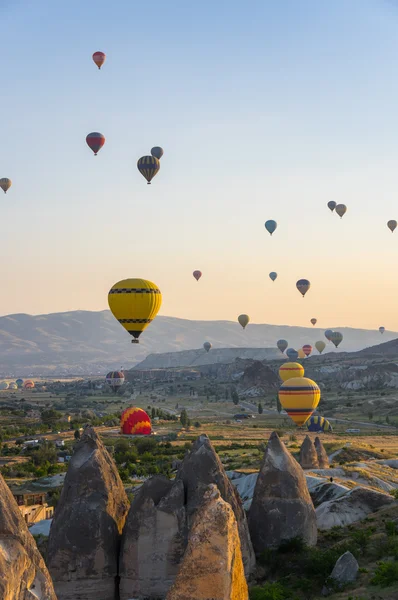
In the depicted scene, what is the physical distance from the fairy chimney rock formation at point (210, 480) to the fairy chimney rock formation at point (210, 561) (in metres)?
10.2

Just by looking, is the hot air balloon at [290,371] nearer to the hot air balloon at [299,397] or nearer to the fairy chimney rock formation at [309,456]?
the hot air balloon at [299,397]

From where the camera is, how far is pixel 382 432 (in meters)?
80.7

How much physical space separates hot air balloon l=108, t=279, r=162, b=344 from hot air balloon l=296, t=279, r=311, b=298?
56.0 m

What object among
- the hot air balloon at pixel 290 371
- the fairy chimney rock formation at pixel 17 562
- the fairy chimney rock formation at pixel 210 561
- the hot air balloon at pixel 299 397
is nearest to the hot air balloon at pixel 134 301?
the hot air balloon at pixel 299 397

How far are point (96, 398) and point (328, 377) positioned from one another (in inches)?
1592

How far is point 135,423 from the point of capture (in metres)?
70.0

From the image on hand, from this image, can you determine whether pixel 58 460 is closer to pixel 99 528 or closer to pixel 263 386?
pixel 99 528

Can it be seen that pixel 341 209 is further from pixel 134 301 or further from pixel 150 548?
pixel 150 548

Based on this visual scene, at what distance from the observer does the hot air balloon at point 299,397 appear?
6134 cm

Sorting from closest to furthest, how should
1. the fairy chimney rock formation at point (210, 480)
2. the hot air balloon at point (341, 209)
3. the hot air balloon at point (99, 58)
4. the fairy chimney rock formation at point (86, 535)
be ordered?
the fairy chimney rock formation at point (86, 535)
the fairy chimney rock formation at point (210, 480)
the hot air balloon at point (99, 58)
the hot air balloon at point (341, 209)

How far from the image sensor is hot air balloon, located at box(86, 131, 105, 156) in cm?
7506

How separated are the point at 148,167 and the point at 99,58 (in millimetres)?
11658

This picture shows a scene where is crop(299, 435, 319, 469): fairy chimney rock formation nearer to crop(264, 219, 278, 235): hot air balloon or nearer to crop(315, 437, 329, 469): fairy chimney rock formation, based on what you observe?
crop(315, 437, 329, 469): fairy chimney rock formation

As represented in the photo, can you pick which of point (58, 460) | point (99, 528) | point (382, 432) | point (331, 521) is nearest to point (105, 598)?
point (99, 528)
